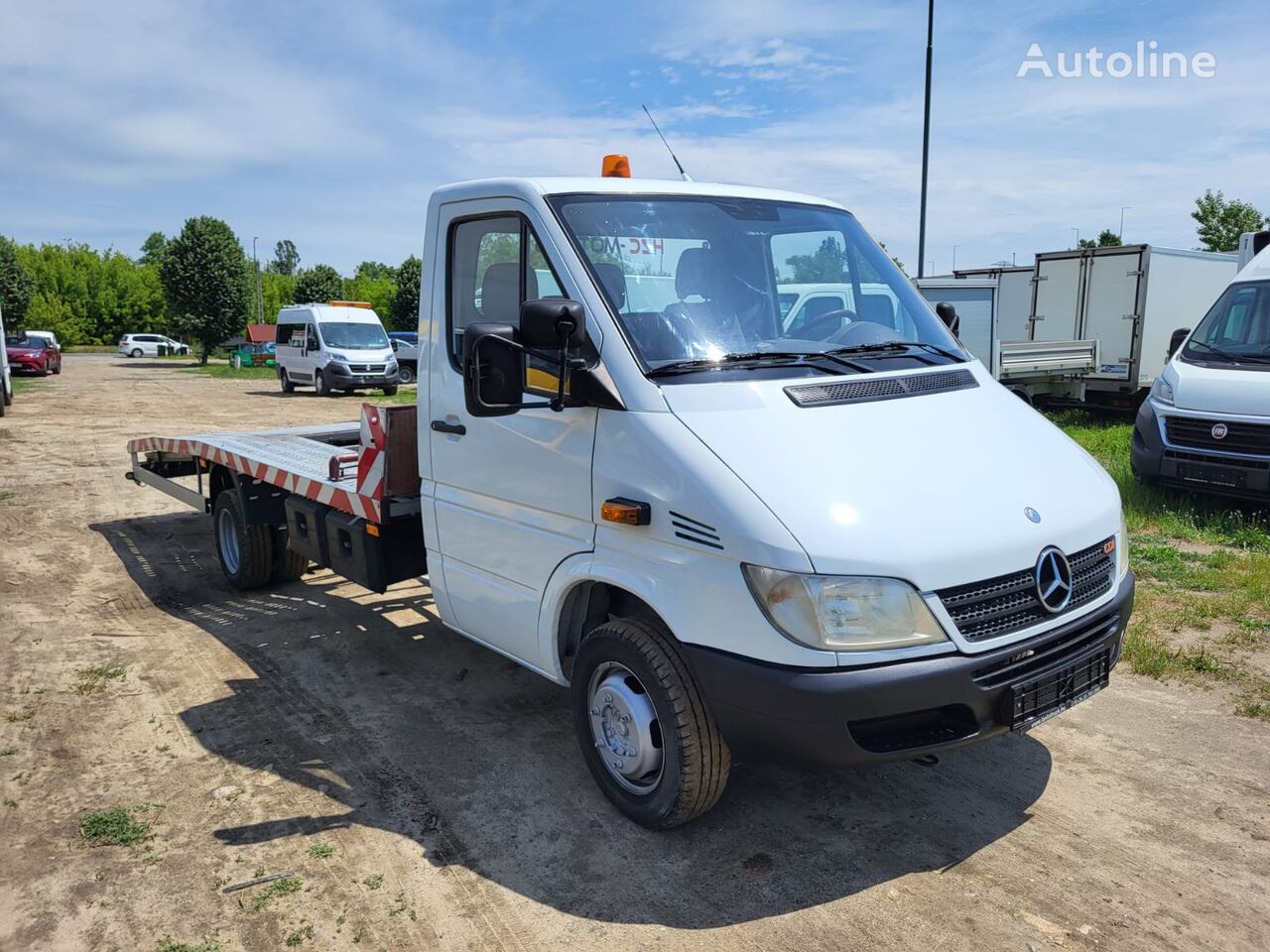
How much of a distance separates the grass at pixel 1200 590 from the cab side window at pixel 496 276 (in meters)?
3.81

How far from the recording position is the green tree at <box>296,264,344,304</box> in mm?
63188

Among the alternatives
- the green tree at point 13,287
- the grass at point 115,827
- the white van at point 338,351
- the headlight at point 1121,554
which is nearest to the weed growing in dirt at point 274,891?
the grass at point 115,827

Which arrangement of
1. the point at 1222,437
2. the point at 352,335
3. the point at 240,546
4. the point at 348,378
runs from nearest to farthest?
the point at 240,546, the point at 1222,437, the point at 348,378, the point at 352,335

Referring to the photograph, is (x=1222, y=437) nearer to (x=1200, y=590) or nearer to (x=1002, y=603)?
(x=1200, y=590)

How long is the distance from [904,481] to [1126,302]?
15197mm

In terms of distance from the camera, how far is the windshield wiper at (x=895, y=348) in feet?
13.0

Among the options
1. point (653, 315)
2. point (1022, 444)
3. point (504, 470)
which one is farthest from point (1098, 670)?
point (504, 470)

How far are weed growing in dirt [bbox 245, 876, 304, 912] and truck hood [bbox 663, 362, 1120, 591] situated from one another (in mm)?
2063

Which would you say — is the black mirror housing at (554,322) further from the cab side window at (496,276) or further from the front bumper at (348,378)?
A: the front bumper at (348,378)

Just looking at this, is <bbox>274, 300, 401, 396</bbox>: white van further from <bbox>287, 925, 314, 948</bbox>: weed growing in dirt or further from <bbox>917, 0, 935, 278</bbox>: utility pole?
<bbox>287, 925, 314, 948</bbox>: weed growing in dirt

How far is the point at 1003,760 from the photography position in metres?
4.23

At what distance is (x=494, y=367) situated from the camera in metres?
3.52

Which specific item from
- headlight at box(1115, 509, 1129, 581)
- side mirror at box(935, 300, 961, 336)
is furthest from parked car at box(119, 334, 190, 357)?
headlight at box(1115, 509, 1129, 581)

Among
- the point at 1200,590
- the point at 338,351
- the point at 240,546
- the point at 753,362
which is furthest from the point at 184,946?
the point at 338,351
